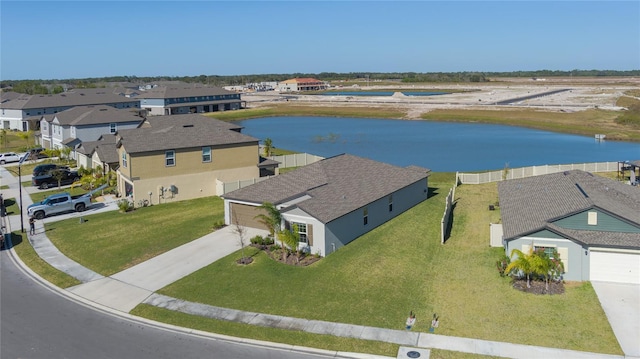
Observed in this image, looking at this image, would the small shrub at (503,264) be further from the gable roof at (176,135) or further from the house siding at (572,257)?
the gable roof at (176,135)

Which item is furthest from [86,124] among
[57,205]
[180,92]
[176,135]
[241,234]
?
[180,92]

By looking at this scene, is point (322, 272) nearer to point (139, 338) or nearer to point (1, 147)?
point (139, 338)

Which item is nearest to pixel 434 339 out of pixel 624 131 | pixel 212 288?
pixel 212 288

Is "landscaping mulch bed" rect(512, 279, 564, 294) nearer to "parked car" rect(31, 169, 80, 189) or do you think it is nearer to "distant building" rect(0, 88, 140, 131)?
"parked car" rect(31, 169, 80, 189)

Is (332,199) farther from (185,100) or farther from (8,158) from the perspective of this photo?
(185,100)

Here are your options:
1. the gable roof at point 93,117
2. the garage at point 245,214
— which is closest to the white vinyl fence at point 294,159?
the gable roof at point 93,117
